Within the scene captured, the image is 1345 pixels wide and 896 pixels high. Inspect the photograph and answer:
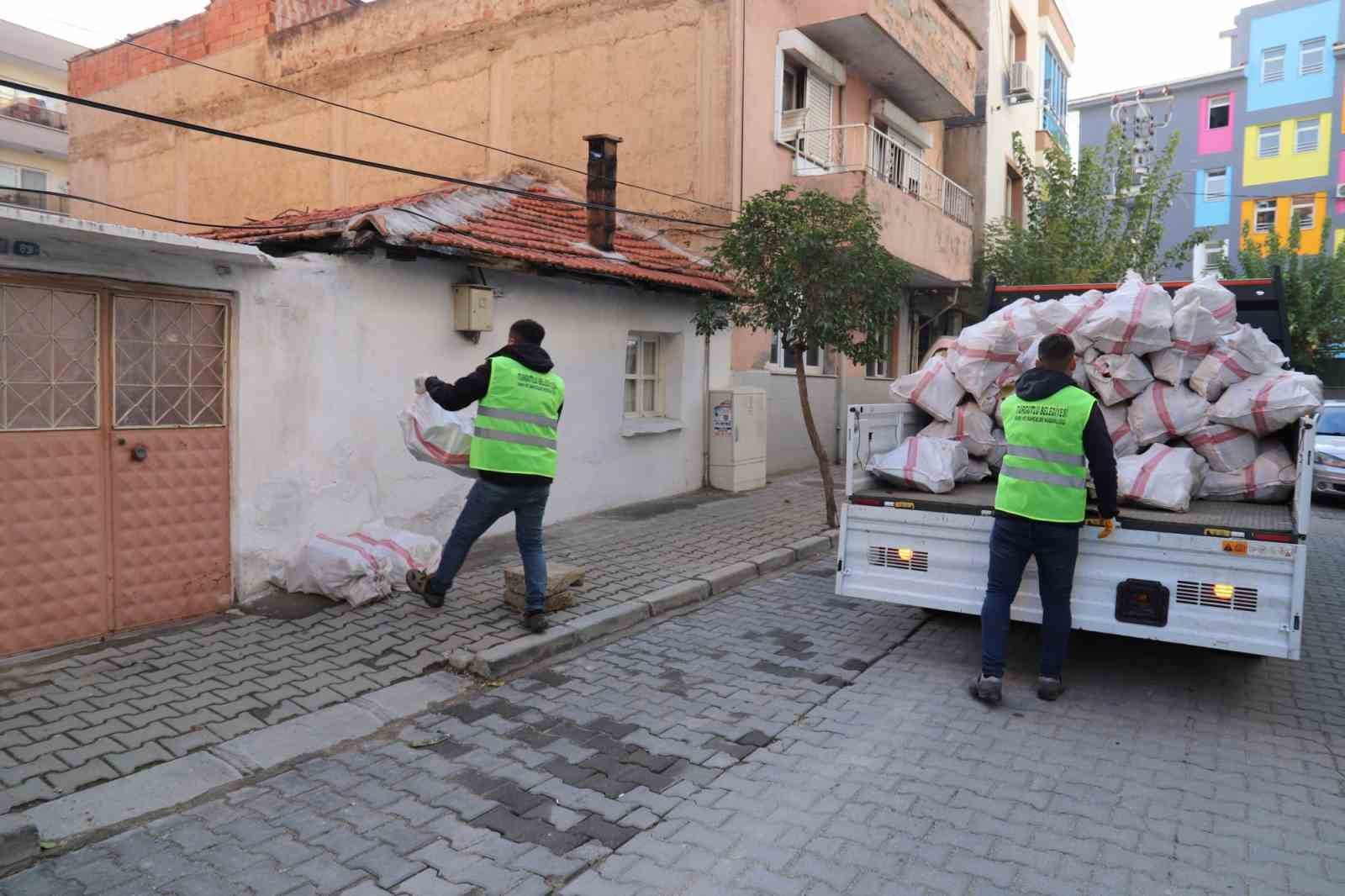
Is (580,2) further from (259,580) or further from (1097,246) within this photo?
(1097,246)

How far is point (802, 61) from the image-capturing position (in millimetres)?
13125

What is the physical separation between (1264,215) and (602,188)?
29686mm

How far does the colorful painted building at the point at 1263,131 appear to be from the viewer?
29.6m

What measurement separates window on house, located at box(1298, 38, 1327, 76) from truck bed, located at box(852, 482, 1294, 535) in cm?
3283

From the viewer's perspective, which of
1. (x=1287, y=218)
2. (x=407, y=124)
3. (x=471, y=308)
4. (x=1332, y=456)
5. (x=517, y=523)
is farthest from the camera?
(x=1287, y=218)

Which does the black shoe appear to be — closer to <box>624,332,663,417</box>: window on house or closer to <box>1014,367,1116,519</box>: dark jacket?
<box>1014,367,1116,519</box>: dark jacket

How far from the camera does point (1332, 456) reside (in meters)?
12.4

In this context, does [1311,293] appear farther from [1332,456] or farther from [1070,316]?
[1070,316]

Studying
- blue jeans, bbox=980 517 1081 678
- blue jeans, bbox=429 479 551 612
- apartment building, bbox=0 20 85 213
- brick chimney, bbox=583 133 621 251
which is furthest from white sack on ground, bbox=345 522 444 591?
apartment building, bbox=0 20 85 213

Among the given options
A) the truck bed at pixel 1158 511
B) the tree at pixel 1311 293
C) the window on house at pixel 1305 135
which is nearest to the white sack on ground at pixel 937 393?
the truck bed at pixel 1158 511

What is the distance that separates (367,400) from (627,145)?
258 inches

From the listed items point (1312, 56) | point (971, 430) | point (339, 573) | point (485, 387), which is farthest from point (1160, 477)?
point (1312, 56)

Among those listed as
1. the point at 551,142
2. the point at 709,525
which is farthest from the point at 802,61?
the point at 709,525

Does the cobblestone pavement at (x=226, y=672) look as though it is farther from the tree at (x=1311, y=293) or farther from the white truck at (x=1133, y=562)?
the tree at (x=1311, y=293)
